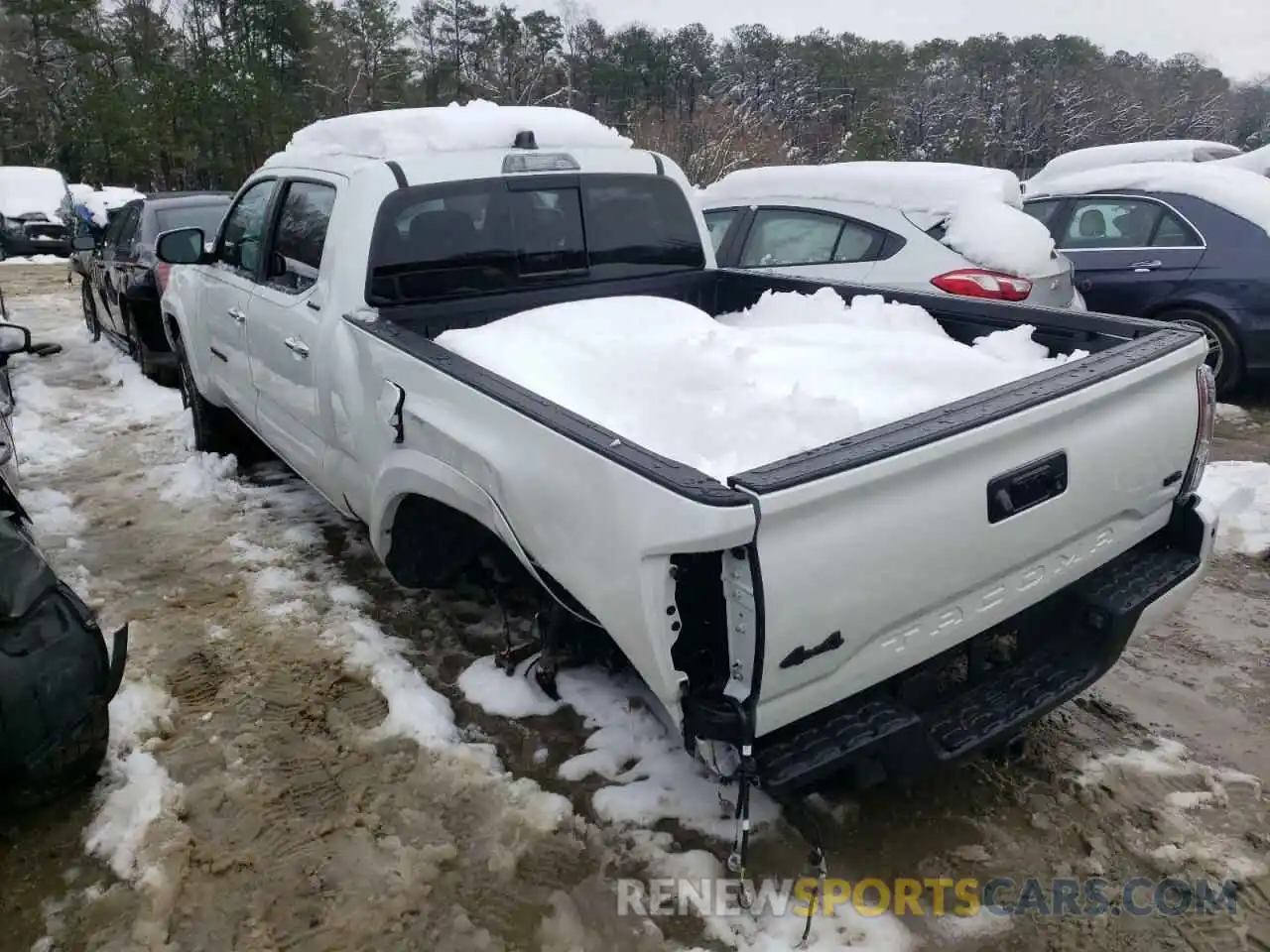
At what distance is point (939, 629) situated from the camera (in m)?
2.40

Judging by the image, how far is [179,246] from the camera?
4949mm

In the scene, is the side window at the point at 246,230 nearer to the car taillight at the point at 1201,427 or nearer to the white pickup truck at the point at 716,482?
the white pickup truck at the point at 716,482

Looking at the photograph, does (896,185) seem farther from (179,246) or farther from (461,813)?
(461,813)

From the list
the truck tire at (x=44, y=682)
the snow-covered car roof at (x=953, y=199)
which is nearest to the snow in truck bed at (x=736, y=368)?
the truck tire at (x=44, y=682)

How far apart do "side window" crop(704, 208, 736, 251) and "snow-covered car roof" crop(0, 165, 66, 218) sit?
17.9 metres

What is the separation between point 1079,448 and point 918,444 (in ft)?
2.20

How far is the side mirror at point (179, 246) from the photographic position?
4.92m

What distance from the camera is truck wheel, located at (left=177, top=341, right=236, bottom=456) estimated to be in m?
5.97

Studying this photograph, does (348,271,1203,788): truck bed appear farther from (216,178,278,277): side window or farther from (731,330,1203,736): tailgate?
(216,178,278,277): side window

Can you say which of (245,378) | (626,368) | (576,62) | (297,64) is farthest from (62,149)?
(626,368)

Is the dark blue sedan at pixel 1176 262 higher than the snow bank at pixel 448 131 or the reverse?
the reverse

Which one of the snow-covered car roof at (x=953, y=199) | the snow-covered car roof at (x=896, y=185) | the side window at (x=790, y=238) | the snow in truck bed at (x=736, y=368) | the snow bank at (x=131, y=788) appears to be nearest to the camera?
the snow in truck bed at (x=736, y=368)

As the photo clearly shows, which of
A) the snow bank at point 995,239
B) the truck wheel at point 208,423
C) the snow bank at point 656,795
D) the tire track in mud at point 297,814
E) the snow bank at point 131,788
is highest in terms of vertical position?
the snow bank at point 995,239

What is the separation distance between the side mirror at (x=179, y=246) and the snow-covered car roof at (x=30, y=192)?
17856 mm
